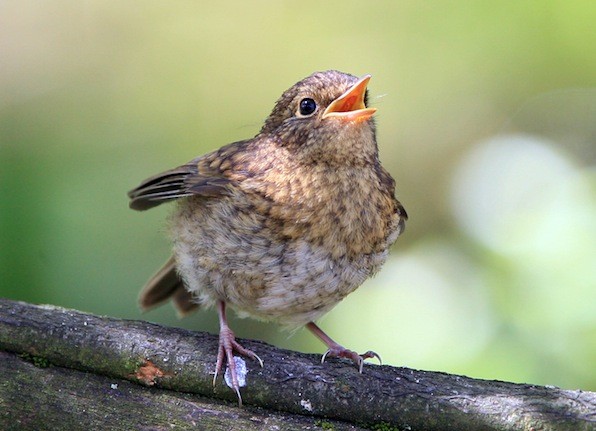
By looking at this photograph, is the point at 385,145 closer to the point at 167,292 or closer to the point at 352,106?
the point at 167,292

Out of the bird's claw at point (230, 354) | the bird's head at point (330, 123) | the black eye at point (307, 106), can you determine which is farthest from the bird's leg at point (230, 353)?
the black eye at point (307, 106)

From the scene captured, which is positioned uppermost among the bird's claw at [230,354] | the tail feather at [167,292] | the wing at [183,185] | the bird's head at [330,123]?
the bird's head at [330,123]

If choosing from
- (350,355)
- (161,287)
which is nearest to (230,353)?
(350,355)

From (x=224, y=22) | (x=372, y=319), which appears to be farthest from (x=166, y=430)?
(x=224, y=22)

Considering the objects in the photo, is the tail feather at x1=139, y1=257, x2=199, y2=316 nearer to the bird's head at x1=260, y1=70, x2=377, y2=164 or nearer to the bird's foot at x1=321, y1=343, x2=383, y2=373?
the bird's foot at x1=321, y1=343, x2=383, y2=373

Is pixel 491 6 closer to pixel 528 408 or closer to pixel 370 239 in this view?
pixel 370 239

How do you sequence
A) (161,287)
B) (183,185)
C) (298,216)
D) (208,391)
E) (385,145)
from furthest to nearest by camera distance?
(385,145) → (161,287) → (183,185) → (298,216) → (208,391)

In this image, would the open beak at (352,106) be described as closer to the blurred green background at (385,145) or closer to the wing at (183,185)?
the wing at (183,185)
